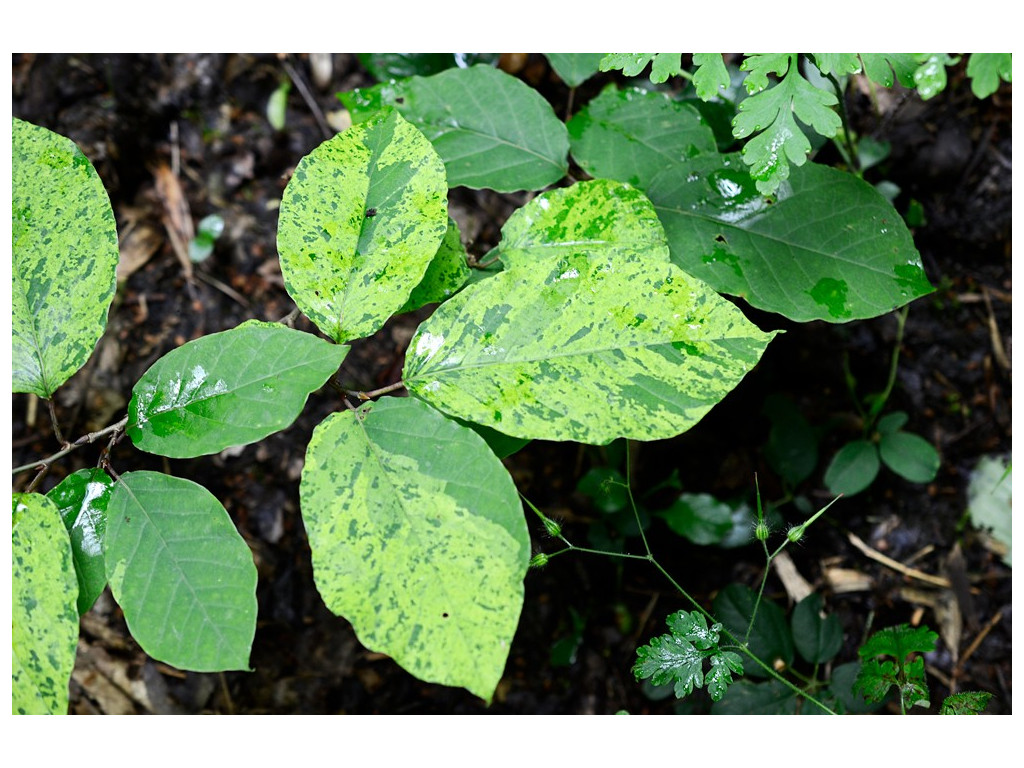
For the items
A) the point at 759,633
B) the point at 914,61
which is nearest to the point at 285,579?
the point at 759,633

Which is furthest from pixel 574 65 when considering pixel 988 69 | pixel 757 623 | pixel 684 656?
pixel 757 623

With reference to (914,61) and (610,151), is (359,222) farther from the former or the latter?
(914,61)

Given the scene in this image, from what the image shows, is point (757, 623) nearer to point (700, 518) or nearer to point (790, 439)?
point (700, 518)

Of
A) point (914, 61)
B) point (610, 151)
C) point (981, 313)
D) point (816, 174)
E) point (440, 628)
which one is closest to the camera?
point (440, 628)

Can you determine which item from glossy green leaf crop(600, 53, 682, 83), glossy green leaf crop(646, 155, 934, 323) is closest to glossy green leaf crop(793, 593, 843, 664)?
glossy green leaf crop(646, 155, 934, 323)

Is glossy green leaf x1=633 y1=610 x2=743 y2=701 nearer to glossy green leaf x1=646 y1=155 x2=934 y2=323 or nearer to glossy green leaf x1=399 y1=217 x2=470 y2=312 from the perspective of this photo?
glossy green leaf x1=646 y1=155 x2=934 y2=323

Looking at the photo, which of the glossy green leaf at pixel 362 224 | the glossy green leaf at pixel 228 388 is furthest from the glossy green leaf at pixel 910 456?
the glossy green leaf at pixel 228 388
